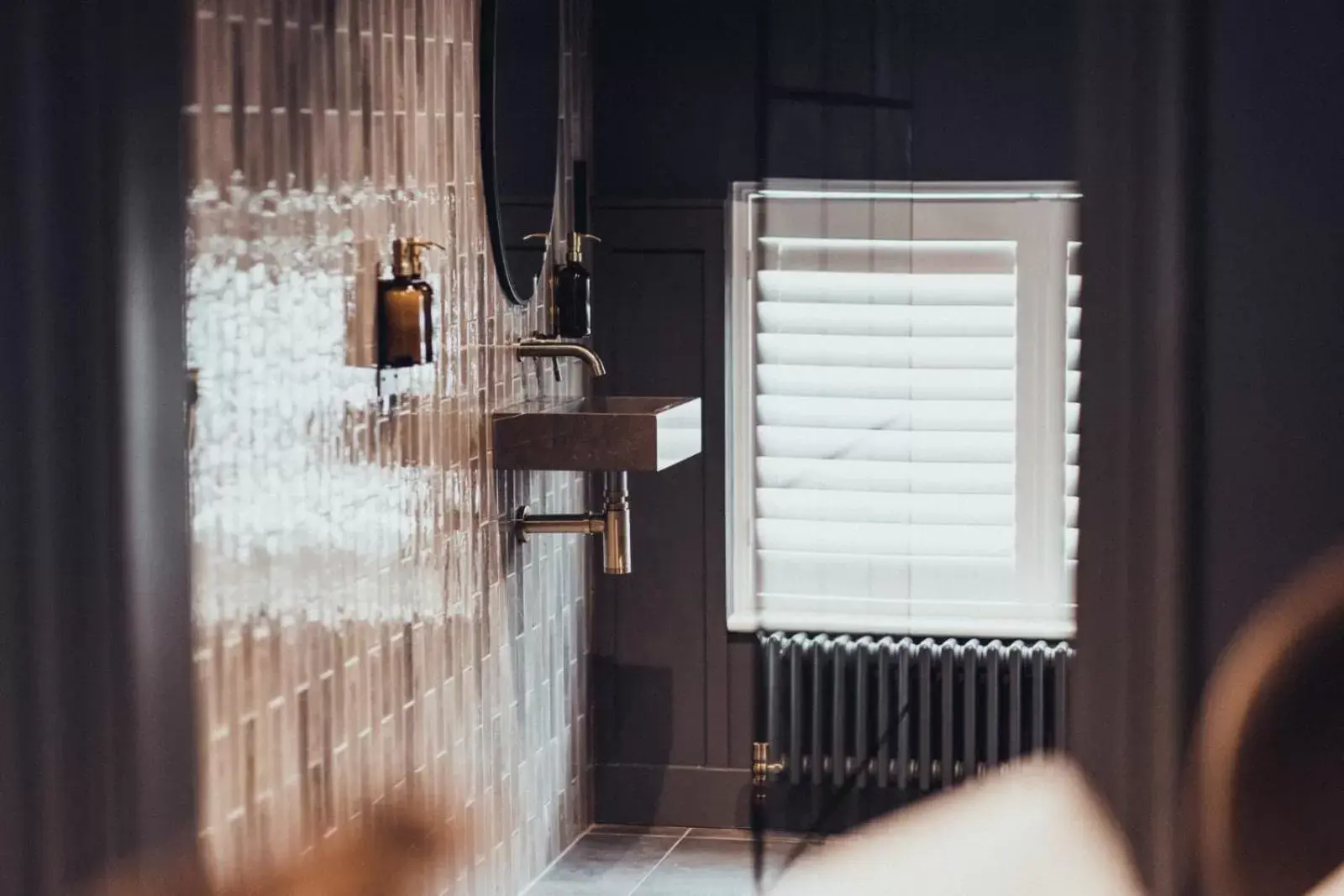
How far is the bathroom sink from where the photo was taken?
2627mm

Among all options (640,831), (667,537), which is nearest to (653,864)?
(640,831)

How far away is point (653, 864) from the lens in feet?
10.7

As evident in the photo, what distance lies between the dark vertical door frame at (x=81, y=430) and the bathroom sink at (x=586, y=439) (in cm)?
121

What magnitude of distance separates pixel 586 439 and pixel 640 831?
124cm

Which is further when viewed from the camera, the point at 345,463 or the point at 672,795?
the point at 672,795

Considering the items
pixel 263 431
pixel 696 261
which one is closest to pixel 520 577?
pixel 696 261

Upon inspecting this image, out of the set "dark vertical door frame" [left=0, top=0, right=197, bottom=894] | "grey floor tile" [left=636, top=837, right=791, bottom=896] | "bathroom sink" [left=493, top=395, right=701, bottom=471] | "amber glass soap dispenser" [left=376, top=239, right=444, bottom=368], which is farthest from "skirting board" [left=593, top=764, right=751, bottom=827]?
"dark vertical door frame" [left=0, top=0, right=197, bottom=894]

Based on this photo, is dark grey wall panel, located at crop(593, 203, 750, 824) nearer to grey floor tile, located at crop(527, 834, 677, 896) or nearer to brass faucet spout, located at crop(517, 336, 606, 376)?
grey floor tile, located at crop(527, 834, 677, 896)

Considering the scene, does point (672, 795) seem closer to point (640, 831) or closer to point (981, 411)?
point (640, 831)

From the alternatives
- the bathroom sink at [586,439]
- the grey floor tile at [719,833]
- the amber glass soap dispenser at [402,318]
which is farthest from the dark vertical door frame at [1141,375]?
the grey floor tile at [719,833]

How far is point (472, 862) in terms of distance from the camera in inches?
106

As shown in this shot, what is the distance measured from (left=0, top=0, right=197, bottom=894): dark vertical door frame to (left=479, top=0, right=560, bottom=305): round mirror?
1223 millimetres

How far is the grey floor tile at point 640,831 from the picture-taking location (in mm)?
3475

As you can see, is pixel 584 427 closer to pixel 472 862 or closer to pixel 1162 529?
pixel 472 862
